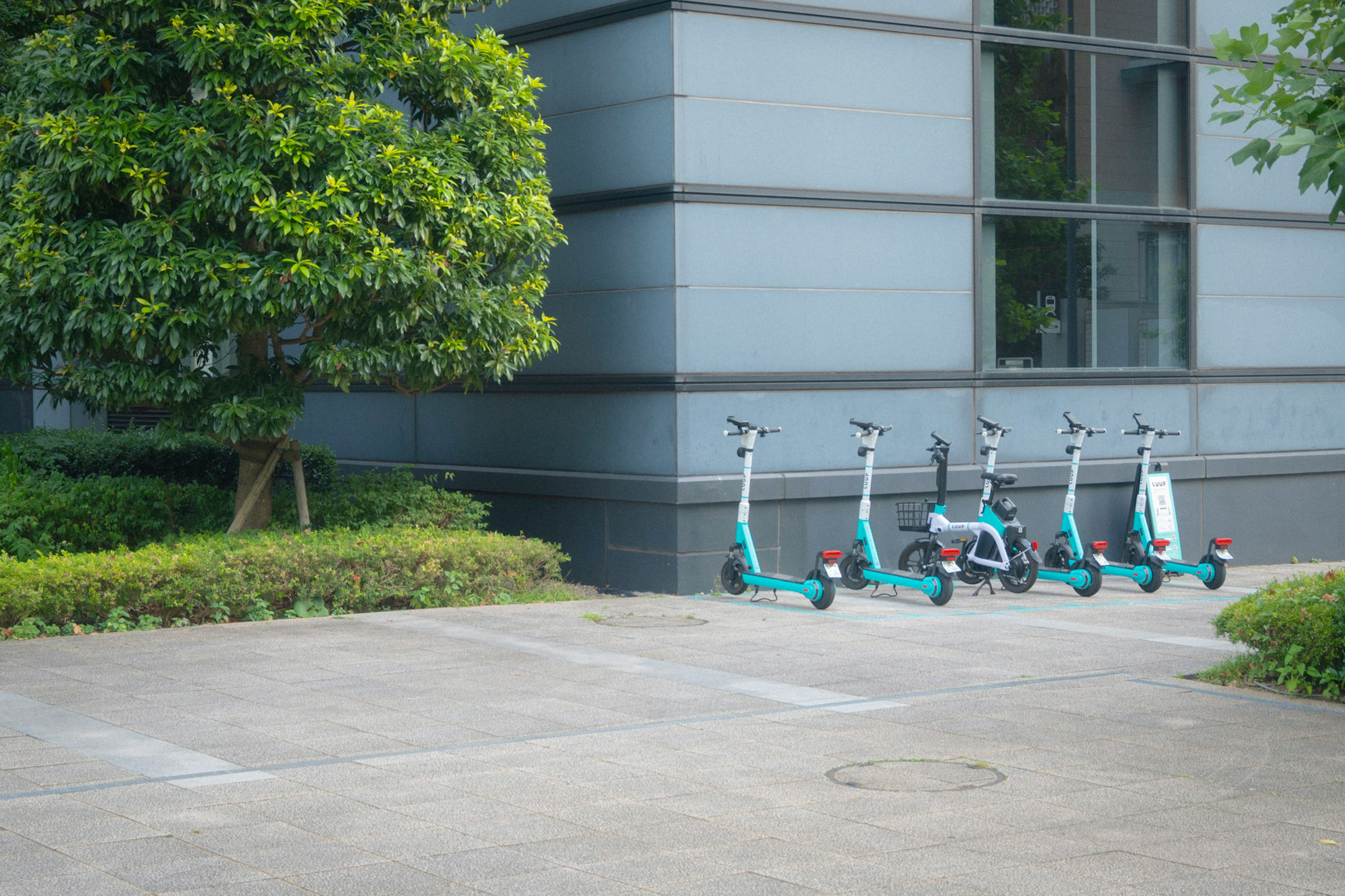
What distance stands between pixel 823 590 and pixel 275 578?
14.2 ft

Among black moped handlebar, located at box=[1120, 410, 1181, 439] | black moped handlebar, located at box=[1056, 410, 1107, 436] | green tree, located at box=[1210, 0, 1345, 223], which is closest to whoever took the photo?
green tree, located at box=[1210, 0, 1345, 223]

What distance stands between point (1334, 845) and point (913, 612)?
6.73m

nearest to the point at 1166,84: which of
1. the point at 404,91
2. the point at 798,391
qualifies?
the point at 798,391

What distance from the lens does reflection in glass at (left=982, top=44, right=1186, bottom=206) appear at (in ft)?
49.8

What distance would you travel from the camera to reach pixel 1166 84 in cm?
1630

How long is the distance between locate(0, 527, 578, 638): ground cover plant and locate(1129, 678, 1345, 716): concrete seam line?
550 centimetres

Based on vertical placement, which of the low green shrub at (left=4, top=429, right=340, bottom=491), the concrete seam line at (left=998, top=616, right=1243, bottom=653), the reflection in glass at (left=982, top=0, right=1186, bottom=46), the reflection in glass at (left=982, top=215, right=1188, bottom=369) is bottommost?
the concrete seam line at (left=998, top=616, right=1243, bottom=653)

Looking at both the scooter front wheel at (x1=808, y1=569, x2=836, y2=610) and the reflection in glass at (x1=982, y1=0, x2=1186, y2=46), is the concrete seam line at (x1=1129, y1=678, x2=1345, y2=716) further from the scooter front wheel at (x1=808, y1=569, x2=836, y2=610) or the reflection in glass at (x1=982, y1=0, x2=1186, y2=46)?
the reflection in glass at (x1=982, y1=0, x2=1186, y2=46)

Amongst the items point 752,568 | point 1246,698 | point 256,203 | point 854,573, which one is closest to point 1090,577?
point 854,573

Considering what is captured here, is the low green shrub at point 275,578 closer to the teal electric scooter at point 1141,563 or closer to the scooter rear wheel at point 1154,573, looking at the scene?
the teal electric scooter at point 1141,563

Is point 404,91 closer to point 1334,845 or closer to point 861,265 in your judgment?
point 861,265

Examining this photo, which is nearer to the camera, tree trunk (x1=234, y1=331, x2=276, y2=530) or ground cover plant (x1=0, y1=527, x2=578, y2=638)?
ground cover plant (x1=0, y1=527, x2=578, y2=638)

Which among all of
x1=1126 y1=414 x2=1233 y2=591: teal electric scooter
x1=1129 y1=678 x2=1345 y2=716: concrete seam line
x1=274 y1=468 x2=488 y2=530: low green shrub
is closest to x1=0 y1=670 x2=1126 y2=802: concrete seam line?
x1=1129 y1=678 x2=1345 y2=716: concrete seam line

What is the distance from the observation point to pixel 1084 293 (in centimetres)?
1562
